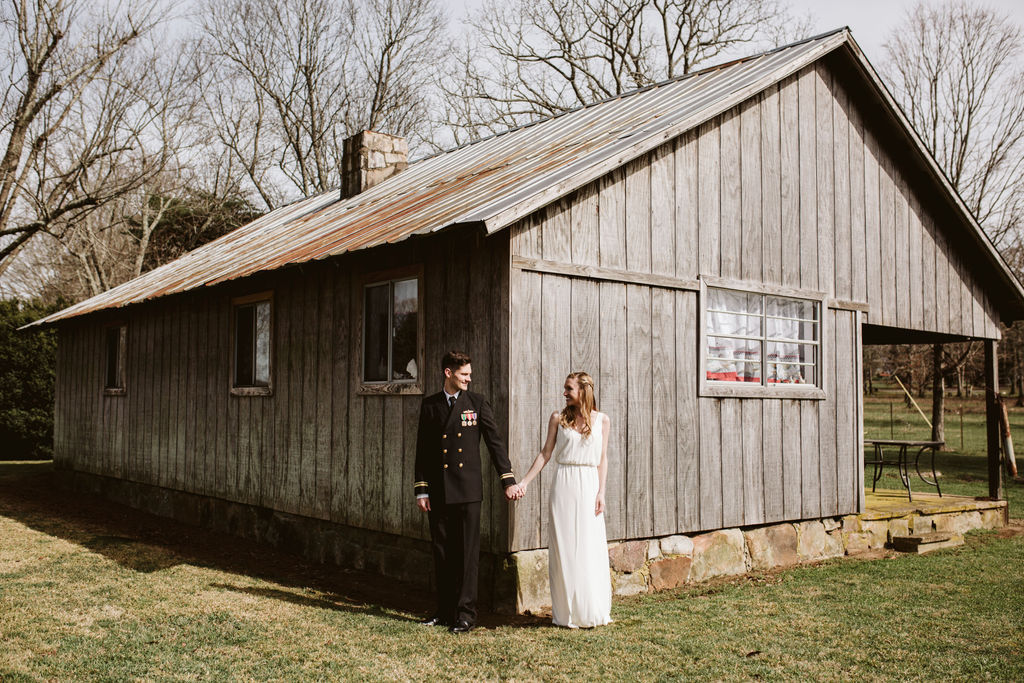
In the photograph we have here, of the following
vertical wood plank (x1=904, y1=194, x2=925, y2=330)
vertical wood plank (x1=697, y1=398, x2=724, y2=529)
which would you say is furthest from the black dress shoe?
vertical wood plank (x1=904, y1=194, x2=925, y2=330)

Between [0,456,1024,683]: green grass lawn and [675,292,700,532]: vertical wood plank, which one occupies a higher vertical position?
[675,292,700,532]: vertical wood plank

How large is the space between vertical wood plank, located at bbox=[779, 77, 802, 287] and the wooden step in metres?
3.59

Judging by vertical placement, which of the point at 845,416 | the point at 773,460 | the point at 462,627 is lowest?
the point at 462,627

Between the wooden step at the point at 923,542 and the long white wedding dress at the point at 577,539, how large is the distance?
574cm

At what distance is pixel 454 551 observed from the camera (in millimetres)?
7348

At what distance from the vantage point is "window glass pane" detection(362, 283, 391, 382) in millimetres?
9500

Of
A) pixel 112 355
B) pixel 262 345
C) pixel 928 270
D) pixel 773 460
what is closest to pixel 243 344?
pixel 262 345

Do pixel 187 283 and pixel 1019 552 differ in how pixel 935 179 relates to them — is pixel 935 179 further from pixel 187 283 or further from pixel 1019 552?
pixel 187 283

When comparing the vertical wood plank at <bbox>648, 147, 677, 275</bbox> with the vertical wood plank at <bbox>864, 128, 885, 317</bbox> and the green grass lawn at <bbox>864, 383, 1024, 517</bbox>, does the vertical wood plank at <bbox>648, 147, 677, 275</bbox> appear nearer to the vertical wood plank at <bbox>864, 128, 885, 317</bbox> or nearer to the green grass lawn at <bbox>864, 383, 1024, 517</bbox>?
the vertical wood plank at <bbox>864, 128, 885, 317</bbox>

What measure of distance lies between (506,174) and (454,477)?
3.69m

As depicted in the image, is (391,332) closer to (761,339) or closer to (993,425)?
(761,339)

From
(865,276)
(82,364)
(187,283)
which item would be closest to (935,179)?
(865,276)

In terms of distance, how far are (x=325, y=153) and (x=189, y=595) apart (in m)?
27.9

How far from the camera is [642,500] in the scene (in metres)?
8.78
